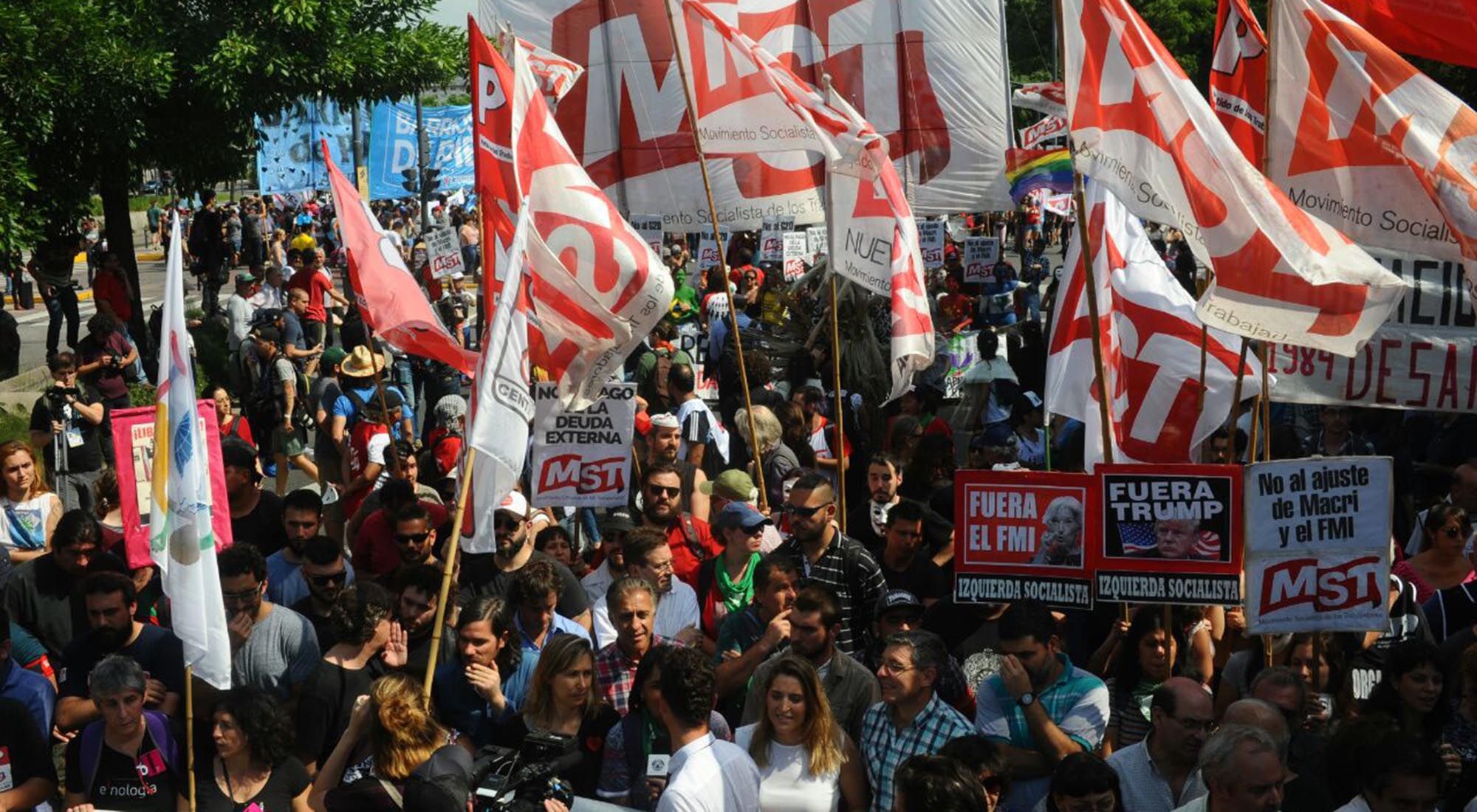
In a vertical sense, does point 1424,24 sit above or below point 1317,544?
above

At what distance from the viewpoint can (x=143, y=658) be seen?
7.58 metres

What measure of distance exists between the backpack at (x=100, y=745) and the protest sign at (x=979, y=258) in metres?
15.4

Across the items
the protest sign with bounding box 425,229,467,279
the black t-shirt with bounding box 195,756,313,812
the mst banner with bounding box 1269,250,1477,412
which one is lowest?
the black t-shirt with bounding box 195,756,313,812

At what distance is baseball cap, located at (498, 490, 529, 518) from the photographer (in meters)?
8.62

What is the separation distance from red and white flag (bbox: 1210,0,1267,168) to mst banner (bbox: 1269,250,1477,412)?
4.05 ft

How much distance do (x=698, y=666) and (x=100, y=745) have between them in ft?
7.53

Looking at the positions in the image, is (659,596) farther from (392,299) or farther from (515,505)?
(392,299)

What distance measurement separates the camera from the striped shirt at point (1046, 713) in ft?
21.0

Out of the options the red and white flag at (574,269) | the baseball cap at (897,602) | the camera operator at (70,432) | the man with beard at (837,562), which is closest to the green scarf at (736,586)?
the man with beard at (837,562)

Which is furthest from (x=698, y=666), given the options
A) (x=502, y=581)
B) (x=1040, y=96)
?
(x=1040, y=96)

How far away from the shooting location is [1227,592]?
713cm

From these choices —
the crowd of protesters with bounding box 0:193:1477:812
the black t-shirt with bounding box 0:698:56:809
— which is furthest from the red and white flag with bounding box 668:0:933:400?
the black t-shirt with bounding box 0:698:56:809

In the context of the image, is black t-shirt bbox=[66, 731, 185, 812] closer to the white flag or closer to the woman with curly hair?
the woman with curly hair

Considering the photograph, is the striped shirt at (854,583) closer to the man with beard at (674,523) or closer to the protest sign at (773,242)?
the man with beard at (674,523)
